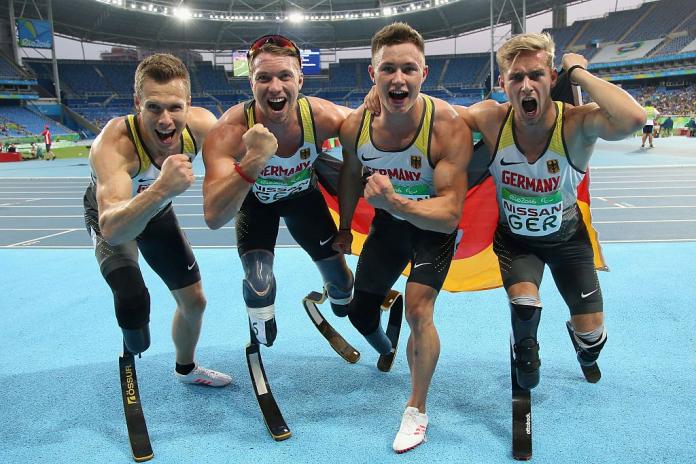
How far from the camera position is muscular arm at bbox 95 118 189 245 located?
2.82 meters

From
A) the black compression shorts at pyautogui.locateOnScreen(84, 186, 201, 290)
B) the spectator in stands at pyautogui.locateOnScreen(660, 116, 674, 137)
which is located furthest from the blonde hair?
the spectator in stands at pyautogui.locateOnScreen(660, 116, 674, 137)

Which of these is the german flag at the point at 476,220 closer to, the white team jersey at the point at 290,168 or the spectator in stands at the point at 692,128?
the white team jersey at the point at 290,168

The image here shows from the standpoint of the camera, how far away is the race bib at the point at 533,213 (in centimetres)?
347

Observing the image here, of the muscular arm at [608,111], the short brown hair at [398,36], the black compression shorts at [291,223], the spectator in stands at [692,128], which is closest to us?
the muscular arm at [608,111]

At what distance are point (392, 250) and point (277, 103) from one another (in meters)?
1.30

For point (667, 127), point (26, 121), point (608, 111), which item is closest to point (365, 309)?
point (608, 111)

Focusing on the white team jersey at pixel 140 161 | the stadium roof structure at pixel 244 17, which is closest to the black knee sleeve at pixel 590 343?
the white team jersey at pixel 140 161

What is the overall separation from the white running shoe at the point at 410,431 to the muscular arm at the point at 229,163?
5.59 feet

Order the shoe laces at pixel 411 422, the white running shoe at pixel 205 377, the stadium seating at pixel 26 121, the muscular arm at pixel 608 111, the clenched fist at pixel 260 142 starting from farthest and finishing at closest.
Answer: the stadium seating at pixel 26 121
the white running shoe at pixel 205 377
the shoe laces at pixel 411 422
the muscular arm at pixel 608 111
the clenched fist at pixel 260 142

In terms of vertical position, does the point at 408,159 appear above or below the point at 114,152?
below

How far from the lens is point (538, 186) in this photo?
3.42 m

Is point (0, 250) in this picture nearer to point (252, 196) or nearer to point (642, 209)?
point (252, 196)

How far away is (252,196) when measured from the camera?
4137mm

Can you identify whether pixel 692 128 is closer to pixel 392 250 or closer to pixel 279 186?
pixel 392 250
